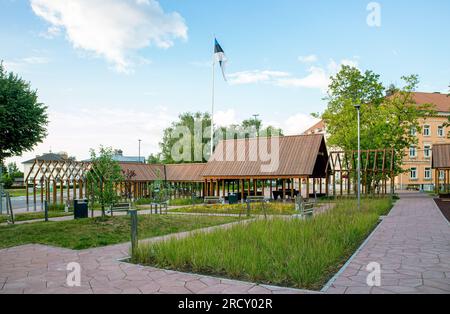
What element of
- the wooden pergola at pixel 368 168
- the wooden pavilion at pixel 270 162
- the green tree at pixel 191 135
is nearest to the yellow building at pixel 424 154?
the wooden pergola at pixel 368 168

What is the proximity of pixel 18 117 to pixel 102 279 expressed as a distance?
494 inches

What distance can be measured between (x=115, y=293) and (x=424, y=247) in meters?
7.44

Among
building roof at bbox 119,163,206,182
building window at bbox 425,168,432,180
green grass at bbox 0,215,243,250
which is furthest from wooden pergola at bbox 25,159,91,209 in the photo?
building window at bbox 425,168,432,180

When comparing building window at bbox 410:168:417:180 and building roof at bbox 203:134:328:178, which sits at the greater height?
building roof at bbox 203:134:328:178

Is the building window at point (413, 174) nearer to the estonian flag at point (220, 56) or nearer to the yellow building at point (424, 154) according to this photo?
the yellow building at point (424, 154)

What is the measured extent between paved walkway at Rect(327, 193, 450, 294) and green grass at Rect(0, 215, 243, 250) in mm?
6134

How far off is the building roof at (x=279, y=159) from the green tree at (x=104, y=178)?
15438 mm

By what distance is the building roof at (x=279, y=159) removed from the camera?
27.2m

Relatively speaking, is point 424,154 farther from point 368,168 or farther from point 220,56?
point 220,56

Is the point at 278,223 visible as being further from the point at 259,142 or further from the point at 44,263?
the point at 259,142

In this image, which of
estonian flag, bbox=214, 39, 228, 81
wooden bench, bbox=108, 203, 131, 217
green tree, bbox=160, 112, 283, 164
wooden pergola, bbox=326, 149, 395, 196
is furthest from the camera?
A: green tree, bbox=160, 112, 283, 164

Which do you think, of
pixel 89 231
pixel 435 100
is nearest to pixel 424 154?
pixel 435 100

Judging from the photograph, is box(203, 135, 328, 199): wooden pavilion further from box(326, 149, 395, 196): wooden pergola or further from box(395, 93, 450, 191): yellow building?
box(395, 93, 450, 191): yellow building

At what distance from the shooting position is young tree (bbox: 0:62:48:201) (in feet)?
51.3
